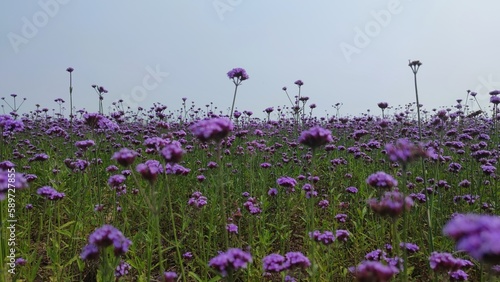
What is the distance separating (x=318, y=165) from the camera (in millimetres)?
8438

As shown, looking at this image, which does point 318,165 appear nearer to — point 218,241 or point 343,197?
point 343,197

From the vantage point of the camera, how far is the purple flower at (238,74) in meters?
4.91

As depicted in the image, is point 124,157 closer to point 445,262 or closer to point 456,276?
point 445,262

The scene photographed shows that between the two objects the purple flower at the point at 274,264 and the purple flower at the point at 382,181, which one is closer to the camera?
the purple flower at the point at 274,264

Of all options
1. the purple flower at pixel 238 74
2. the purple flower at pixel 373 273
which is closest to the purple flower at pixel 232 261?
the purple flower at pixel 373 273

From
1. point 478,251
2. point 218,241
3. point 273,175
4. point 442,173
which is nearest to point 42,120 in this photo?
point 273,175

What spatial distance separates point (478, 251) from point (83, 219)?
4502 mm

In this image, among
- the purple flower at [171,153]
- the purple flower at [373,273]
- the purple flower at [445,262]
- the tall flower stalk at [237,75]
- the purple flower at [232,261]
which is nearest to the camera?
the purple flower at [373,273]

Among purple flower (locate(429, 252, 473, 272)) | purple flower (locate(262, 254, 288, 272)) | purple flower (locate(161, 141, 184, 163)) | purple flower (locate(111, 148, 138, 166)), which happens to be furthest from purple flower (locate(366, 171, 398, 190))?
purple flower (locate(111, 148, 138, 166))

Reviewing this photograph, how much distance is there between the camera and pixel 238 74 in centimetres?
498

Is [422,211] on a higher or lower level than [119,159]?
lower

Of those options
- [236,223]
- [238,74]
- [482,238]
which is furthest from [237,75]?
[482,238]

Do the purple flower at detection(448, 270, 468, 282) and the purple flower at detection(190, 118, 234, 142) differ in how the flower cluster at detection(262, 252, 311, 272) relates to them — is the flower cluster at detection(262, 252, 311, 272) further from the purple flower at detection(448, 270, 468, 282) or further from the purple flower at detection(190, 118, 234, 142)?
the purple flower at detection(448, 270, 468, 282)

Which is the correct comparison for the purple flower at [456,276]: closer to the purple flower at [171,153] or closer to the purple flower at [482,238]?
the purple flower at [482,238]
